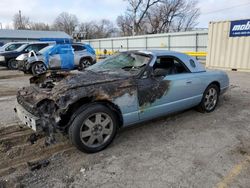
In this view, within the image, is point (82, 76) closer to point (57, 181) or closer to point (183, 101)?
point (57, 181)

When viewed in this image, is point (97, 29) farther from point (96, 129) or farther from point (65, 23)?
point (96, 129)

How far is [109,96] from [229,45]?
10.7 metres

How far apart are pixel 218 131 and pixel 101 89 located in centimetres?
238

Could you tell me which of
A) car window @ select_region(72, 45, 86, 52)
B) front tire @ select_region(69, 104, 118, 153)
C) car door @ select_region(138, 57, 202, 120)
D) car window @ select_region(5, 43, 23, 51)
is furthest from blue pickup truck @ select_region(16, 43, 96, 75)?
front tire @ select_region(69, 104, 118, 153)

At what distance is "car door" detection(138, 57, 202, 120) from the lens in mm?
3906

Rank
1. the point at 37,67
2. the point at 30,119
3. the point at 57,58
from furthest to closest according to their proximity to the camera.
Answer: the point at 57,58 < the point at 37,67 < the point at 30,119

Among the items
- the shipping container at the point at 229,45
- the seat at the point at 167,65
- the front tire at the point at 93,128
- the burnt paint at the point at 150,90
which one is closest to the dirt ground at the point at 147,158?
the front tire at the point at 93,128

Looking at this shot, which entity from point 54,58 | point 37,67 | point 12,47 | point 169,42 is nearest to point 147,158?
point 54,58

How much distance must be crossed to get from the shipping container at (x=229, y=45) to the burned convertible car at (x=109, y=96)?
8.08 metres

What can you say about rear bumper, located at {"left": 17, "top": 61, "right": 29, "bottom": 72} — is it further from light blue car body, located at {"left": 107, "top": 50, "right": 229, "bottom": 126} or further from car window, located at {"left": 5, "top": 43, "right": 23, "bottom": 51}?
light blue car body, located at {"left": 107, "top": 50, "right": 229, "bottom": 126}

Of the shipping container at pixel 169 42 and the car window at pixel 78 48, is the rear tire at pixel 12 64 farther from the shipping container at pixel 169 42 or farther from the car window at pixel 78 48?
the shipping container at pixel 169 42

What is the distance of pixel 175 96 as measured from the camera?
4395 mm

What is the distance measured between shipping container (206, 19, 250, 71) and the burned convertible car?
808 cm

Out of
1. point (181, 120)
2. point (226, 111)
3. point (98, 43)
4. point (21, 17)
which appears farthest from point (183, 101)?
point (21, 17)
